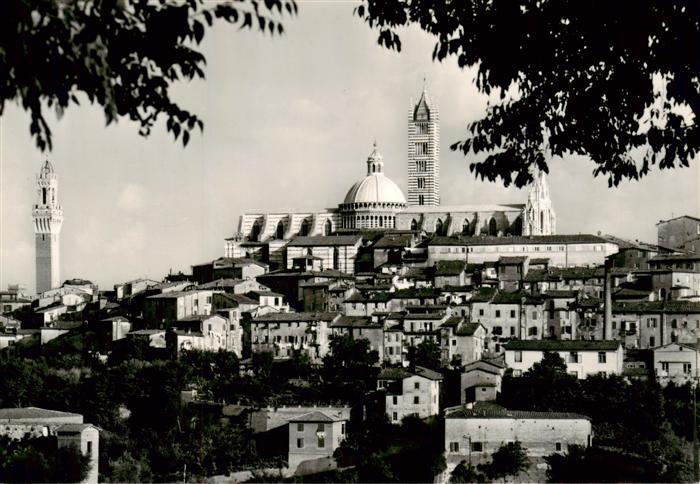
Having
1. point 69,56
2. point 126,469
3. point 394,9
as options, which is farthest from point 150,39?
point 126,469

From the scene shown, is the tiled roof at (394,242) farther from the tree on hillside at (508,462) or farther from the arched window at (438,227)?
the tree on hillside at (508,462)

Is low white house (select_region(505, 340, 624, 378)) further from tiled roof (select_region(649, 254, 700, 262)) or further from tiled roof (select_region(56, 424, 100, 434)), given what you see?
tiled roof (select_region(56, 424, 100, 434))

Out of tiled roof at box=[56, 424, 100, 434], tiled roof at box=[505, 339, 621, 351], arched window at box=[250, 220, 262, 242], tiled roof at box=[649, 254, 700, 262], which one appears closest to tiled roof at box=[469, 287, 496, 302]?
tiled roof at box=[505, 339, 621, 351]

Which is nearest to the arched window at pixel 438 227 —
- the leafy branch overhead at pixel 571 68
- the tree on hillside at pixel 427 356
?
the tree on hillside at pixel 427 356

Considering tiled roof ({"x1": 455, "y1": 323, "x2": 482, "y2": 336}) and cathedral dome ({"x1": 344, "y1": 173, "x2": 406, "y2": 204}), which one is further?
cathedral dome ({"x1": 344, "y1": 173, "x2": 406, "y2": 204})

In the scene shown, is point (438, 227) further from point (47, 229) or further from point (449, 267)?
point (47, 229)

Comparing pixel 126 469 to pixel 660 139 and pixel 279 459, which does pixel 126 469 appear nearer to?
pixel 279 459
